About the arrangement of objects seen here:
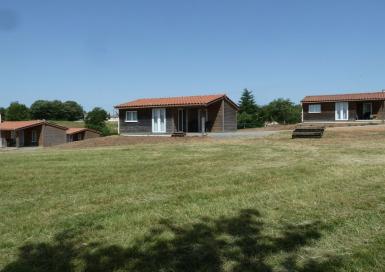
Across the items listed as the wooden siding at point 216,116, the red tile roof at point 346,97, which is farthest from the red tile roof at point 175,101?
the red tile roof at point 346,97

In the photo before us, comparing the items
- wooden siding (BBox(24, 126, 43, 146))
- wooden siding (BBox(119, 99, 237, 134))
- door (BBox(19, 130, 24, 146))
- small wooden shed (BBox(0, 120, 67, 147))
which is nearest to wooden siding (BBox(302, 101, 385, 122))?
wooden siding (BBox(119, 99, 237, 134))

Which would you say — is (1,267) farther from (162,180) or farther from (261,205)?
(162,180)

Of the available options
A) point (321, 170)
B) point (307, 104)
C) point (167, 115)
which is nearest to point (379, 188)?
point (321, 170)

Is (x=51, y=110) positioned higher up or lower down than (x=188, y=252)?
higher up

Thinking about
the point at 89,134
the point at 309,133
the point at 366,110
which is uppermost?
the point at 366,110

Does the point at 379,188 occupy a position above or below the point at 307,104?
below

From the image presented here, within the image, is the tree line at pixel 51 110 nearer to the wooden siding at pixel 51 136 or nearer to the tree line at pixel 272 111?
the wooden siding at pixel 51 136

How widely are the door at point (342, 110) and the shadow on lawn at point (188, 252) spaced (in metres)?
41.7

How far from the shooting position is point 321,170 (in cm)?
1045

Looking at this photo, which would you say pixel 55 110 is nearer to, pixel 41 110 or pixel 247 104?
pixel 41 110

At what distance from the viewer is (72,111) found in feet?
430

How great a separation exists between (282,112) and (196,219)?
63.2 metres

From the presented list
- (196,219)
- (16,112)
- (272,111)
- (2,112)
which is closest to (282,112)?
(272,111)

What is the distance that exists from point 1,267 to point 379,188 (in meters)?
6.39
